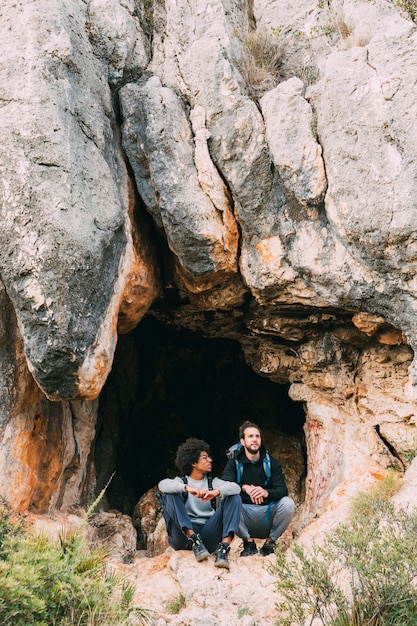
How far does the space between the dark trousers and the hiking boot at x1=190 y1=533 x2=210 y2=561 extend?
0.12 meters

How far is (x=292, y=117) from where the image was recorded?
6.00m

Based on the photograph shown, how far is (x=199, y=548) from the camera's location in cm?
508

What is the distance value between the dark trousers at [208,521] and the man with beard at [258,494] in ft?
0.76

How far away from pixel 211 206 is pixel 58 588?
402cm

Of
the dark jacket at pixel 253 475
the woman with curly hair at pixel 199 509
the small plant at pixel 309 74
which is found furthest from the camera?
the small plant at pixel 309 74

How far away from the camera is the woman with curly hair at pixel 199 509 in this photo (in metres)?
5.15

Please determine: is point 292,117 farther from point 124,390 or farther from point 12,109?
point 124,390

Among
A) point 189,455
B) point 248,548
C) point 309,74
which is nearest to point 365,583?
point 248,548

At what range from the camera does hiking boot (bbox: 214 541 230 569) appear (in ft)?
16.2

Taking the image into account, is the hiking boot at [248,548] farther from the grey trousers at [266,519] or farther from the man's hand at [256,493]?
the man's hand at [256,493]

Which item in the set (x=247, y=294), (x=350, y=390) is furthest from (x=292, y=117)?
(x=350, y=390)

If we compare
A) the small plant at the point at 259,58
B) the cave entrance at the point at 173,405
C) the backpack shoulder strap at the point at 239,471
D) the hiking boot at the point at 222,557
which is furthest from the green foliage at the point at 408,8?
the hiking boot at the point at 222,557

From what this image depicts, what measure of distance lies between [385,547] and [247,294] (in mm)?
4027

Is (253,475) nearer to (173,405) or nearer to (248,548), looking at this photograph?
(248,548)
